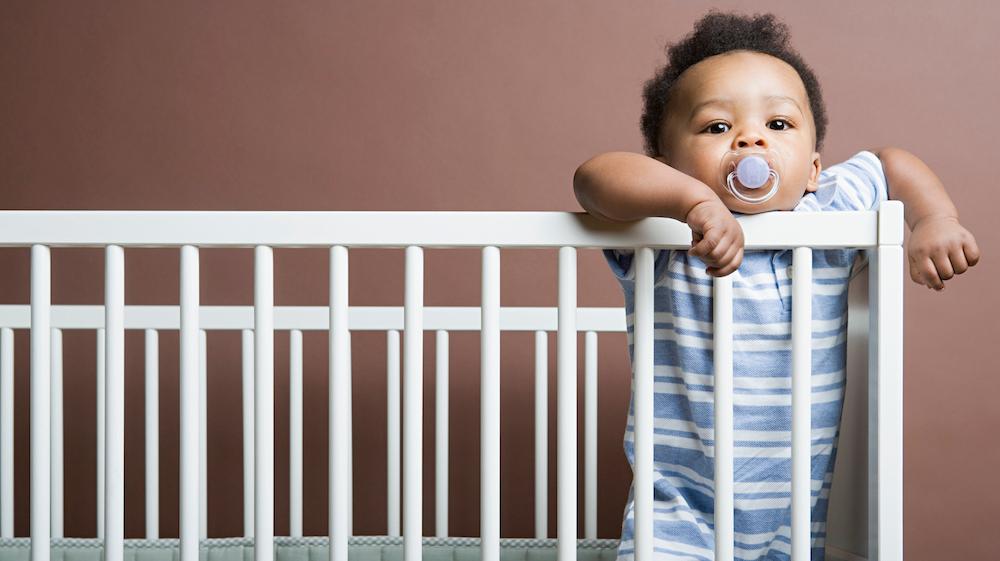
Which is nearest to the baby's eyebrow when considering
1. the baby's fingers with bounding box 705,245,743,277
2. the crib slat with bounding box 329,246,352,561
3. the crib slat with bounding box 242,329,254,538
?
the baby's fingers with bounding box 705,245,743,277

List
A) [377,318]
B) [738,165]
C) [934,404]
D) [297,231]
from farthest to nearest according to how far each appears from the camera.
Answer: [934,404] < [377,318] < [738,165] < [297,231]

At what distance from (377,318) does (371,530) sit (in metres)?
0.49

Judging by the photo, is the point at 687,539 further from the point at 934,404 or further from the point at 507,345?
the point at 934,404

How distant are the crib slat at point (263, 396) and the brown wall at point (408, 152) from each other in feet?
3.29

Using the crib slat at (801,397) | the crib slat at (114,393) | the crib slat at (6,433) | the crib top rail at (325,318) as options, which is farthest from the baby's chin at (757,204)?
the crib slat at (6,433)

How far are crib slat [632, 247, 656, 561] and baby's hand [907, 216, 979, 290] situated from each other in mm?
217

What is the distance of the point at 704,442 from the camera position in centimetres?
90

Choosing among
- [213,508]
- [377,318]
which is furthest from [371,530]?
[377,318]

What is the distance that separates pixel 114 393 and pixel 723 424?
1.42ft

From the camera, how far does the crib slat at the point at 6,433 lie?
4.46 ft

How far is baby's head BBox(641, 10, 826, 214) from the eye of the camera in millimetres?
910

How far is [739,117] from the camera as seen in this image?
3.02 ft

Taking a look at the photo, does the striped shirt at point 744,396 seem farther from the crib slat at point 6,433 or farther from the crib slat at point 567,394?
the crib slat at point 6,433

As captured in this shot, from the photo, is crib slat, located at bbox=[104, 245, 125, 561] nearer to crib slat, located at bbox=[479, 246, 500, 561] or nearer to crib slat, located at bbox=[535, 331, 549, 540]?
crib slat, located at bbox=[479, 246, 500, 561]
